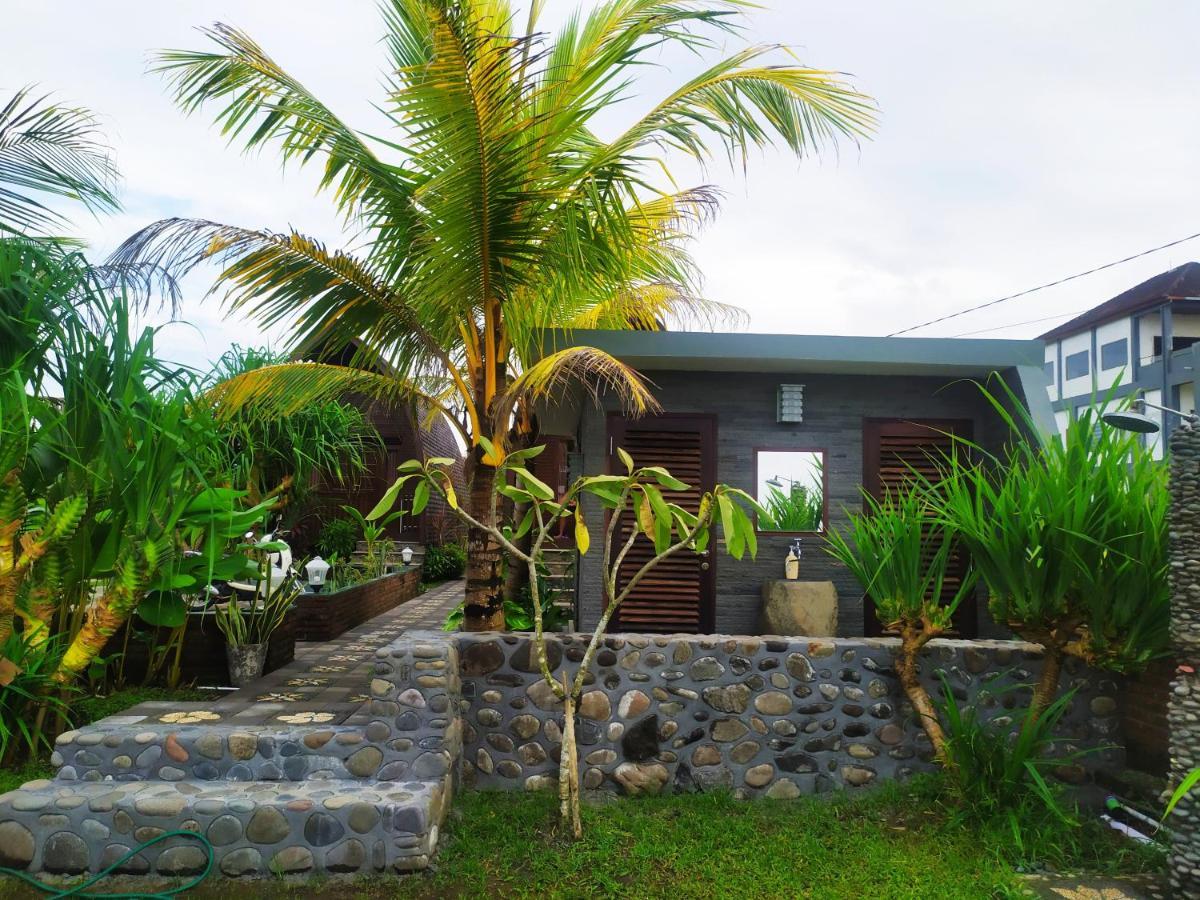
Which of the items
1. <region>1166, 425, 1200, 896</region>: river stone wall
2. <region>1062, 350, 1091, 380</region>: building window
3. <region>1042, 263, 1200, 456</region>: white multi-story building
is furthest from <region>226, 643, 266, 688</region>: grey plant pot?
<region>1062, 350, 1091, 380</region>: building window

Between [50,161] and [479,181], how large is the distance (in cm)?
590

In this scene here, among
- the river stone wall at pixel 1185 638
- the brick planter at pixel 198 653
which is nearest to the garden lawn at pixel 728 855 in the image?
the river stone wall at pixel 1185 638

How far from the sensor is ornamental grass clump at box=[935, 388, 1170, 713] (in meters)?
4.06

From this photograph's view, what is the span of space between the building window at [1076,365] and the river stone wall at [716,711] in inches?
1156

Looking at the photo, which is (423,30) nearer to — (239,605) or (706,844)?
(239,605)

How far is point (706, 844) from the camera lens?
4133mm

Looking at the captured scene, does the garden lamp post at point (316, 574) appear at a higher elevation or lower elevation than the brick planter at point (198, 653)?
higher

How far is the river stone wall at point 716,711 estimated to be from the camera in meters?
4.85

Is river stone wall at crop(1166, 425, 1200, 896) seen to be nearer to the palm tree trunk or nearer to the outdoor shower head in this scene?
the outdoor shower head

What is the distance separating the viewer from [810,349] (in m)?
6.24

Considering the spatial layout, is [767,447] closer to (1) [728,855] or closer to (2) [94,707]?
(1) [728,855]

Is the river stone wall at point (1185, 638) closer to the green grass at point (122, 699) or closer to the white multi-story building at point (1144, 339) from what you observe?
the green grass at point (122, 699)

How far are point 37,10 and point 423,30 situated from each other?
5.63 m

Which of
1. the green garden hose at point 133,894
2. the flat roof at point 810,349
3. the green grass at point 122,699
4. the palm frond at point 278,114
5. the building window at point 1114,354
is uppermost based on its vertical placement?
the building window at point 1114,354
